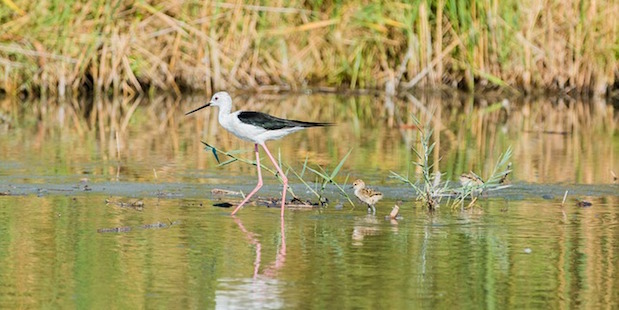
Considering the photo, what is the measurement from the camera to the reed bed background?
19.8m

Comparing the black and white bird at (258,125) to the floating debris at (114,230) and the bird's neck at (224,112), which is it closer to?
the bird's neck at (224,112)

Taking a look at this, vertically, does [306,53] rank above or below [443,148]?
above

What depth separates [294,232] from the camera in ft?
26.0

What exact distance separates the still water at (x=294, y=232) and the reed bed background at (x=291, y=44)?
5308 mm

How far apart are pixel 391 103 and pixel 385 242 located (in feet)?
40.8

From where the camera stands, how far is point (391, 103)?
19.9 meters

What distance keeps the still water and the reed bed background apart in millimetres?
5308

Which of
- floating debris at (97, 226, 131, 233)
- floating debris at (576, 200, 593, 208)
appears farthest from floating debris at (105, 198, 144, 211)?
floating debris at (576, 200, 593, 208)

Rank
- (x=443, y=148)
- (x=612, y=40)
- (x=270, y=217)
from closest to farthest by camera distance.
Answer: (x=270, y=217) < (x=443, y=148) < (x=612, y=40)

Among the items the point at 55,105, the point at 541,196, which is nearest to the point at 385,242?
the point at 541,196

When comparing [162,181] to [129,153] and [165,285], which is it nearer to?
[129,153]

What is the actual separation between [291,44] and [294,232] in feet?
45.0

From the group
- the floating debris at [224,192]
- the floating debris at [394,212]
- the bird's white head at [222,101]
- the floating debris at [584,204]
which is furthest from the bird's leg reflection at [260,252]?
the floating debris at [584,204]

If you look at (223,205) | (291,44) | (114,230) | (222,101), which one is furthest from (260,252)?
(291,44)
